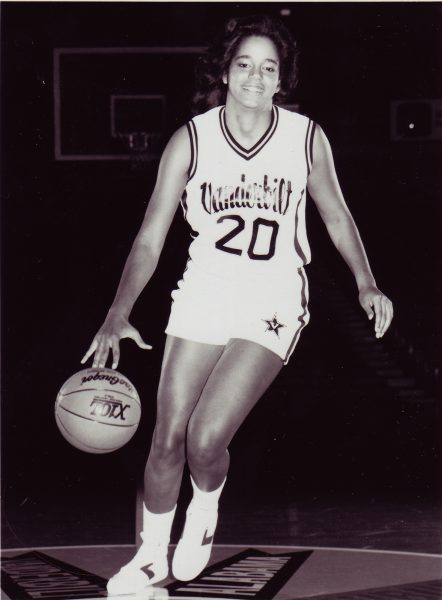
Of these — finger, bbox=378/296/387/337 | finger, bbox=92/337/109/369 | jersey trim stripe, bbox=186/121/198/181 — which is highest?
jersey trim stripe, bbox=186/121/198/181

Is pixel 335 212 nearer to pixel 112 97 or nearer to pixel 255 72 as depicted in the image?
pixel 255 72

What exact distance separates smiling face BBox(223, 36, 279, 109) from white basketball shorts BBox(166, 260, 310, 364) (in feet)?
2.11

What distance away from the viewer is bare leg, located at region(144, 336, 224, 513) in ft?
11.2

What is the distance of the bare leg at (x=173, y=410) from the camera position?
3.41 metres

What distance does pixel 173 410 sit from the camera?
11.2ft

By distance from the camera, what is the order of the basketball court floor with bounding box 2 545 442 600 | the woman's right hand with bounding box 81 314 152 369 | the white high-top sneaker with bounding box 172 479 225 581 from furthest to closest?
the basketball court floor with bounding box 2 545 442 600 < the white high-top sneaker with bounding box 172 479 225 581 < the woman's right hand with bounding box 81 314 152 369

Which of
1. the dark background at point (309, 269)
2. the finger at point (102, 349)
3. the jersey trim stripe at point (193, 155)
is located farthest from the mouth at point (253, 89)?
the dark background at point (309, 269)

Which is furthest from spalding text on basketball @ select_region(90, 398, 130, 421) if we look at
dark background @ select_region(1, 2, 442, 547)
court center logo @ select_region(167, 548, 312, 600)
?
dark background @ select_region(1, 2, 442, 547)

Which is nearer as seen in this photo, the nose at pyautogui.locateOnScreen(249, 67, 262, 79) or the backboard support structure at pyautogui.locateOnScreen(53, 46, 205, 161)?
the nose at pyautogui.locateOnScreen(249, 67, 262, 79)

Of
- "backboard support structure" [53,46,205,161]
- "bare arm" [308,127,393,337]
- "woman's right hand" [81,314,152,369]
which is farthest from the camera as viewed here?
"backboard support structure" [53,46,205,161]

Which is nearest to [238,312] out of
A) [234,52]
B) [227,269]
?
[227,269]

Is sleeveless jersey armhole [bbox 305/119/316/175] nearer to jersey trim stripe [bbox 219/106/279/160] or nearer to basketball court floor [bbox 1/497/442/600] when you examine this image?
jersey trim stripe [bbox 219/106/279/160]

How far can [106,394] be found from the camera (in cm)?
353

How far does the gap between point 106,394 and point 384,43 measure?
9.77 meters
